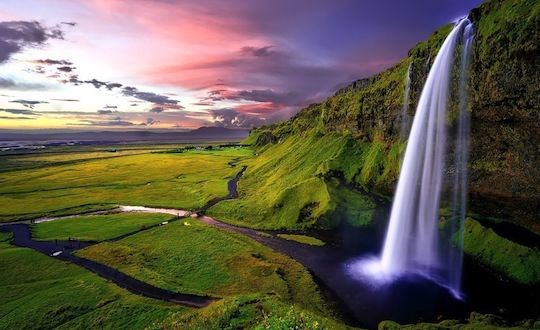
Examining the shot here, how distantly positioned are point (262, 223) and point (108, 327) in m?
47.5

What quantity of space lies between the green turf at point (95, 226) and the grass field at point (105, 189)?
1339 centimetres

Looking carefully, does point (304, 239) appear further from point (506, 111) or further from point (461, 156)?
point (506, 111)

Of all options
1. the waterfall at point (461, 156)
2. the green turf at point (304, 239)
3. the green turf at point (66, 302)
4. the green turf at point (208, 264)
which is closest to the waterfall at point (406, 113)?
the waterfall at point (461, 156)

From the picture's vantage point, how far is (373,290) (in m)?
50.0

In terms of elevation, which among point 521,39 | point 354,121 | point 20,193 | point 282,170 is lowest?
point 20,193

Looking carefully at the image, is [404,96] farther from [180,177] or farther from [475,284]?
[180,177]

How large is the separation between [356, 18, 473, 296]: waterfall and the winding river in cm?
496

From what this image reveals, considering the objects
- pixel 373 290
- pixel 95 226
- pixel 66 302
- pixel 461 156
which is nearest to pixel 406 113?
pixel 461 156

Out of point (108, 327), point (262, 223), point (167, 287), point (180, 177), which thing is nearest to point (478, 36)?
point (262, 223)

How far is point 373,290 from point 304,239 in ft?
82.8

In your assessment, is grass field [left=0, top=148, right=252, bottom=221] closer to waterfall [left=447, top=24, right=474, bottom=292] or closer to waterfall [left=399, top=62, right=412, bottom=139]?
waterfall [left=399, top=62, right=412, bottom=139]

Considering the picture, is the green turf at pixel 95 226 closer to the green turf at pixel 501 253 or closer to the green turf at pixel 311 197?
the green turf at pixel 311 197

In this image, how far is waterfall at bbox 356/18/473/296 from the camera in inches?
2410

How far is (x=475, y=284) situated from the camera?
5069cm
